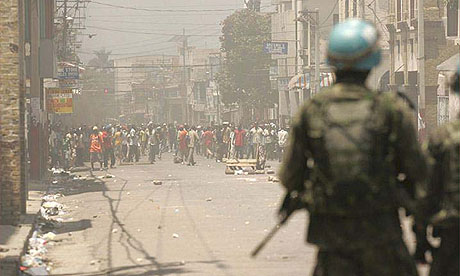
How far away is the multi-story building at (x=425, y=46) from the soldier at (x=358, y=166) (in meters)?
33.2

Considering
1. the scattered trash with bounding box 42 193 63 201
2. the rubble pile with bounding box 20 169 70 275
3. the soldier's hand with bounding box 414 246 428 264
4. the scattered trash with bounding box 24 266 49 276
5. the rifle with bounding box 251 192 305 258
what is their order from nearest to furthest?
the rifle with bounding box 251 192 305 258 < the soldier's hand with bounding box 414 246 428 264 < the scattered trash with bounding box 24 266 49 276 < the rubble pile with bounding box 20 169 70 275 < the scattered trash with bounding box 42 193 63 201

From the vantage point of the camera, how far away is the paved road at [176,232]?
13750mm

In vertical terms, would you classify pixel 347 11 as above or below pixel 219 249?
above

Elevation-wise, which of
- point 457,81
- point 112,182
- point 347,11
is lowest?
point 112,182

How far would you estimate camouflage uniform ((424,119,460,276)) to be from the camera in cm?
638

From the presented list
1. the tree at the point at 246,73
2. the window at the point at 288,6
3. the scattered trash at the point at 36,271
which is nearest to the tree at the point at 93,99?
the window at the point at 288,6

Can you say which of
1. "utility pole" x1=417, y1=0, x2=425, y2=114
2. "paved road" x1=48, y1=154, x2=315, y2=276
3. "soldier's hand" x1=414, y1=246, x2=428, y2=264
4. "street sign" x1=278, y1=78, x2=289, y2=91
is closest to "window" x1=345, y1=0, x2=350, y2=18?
"street sign" x1=278, y1=78, x2=289, y2=91

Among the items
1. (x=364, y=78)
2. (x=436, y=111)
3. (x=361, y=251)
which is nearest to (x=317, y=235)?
(x=361, y=251)

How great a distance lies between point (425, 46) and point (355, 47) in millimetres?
42141

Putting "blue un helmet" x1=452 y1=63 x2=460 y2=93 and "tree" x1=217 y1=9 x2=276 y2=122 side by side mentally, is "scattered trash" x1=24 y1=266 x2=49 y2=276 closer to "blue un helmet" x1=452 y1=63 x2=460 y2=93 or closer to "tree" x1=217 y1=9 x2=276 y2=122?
"blue un helmet" x1=452 y1=63 x2=460 y2=93

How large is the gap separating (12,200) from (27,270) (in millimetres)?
5750

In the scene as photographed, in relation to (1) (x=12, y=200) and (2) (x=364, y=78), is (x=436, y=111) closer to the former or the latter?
(1) (x=12, y=200)

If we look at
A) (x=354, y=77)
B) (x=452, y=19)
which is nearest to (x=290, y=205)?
(x=354, y=77)

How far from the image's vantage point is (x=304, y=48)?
7556 cm
